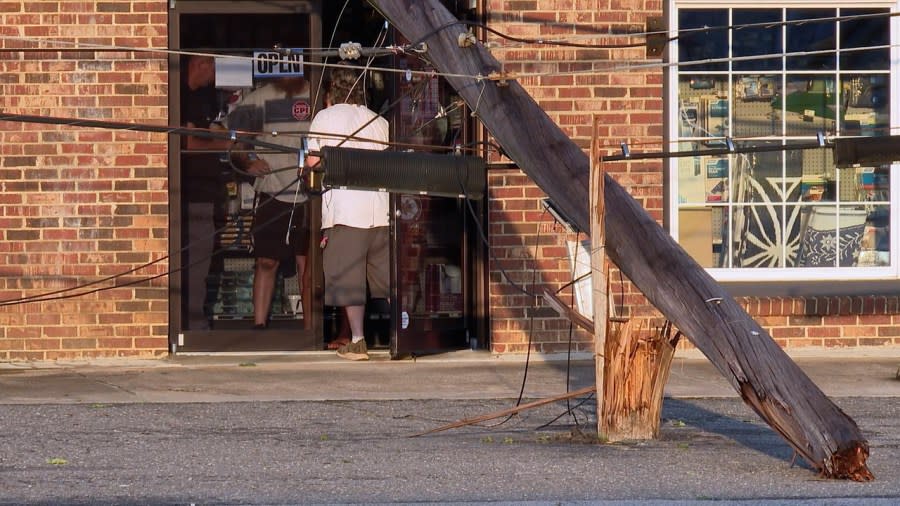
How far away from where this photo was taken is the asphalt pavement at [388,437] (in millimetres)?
5930

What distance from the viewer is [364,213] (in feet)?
33.2

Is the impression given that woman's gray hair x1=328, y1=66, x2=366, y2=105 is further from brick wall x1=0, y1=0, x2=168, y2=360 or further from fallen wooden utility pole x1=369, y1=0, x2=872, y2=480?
fallen wooden utility pole x1=369, y1=0, x2=872, y2=480

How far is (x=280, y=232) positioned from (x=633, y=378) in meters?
4.43

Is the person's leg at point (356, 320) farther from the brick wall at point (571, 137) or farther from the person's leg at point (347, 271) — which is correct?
the brick wall at point (571, 137)

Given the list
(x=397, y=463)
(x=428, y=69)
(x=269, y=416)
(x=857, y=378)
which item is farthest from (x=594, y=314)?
(x=428, y=69)

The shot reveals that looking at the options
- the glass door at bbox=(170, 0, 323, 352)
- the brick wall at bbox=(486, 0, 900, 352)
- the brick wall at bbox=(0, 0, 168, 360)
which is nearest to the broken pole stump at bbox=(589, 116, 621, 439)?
the brick wall at bbox=(486, 0, 900, 352)

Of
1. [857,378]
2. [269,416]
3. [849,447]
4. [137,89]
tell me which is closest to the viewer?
[849,447]

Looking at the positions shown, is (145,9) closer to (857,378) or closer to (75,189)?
(75,189)

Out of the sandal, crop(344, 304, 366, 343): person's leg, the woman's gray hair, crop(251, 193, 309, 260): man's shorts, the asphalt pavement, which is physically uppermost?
the woman's gray hair

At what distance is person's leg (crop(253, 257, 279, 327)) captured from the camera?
10578 millimetres

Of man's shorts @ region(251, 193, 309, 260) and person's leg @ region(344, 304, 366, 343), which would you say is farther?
man's shorts @ region(251, 193, 309, 260)

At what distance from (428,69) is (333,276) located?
1751 mm

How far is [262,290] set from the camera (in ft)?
34.7

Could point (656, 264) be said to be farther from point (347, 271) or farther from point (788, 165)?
point (788, 165)
